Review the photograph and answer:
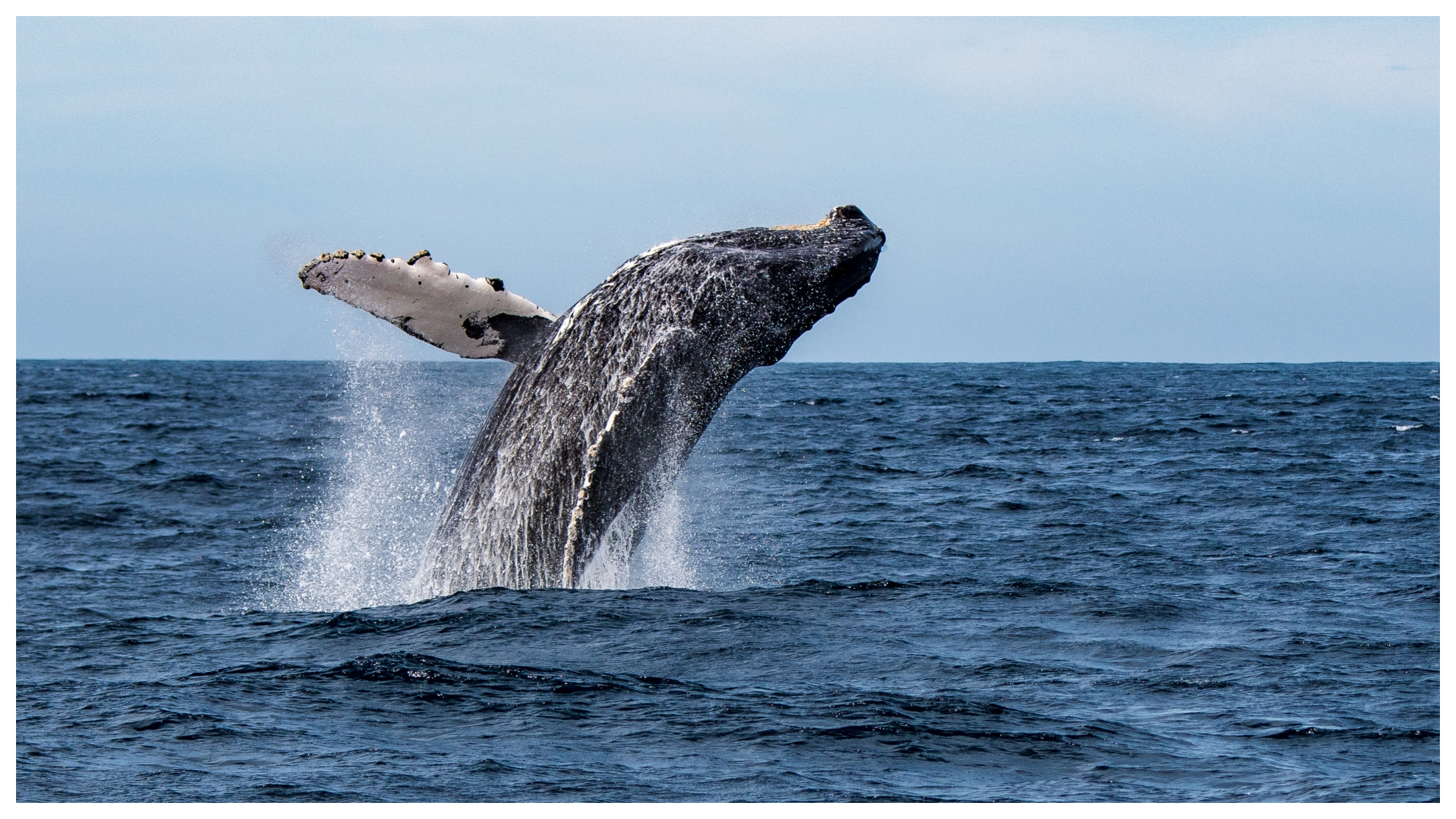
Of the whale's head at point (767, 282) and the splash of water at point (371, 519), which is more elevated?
the whale's head at point (767, 282)

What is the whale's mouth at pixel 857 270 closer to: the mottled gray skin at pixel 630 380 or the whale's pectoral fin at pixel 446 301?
the mottled gray skin at pixel 630 380

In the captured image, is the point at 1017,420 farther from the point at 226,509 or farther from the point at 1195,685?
the point at 1195,685

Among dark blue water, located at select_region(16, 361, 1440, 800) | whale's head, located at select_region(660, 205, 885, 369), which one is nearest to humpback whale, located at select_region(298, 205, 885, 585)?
whale's head, located at select_region(660, 205, 885, 369)

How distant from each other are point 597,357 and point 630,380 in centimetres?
26

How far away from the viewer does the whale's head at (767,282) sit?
871 centimetres

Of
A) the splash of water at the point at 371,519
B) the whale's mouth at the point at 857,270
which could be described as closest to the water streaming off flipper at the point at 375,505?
the splash of water at the point at 371,519

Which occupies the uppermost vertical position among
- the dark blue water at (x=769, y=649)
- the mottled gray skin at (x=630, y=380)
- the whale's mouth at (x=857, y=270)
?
the whale's mouth at (x=857, y=270)

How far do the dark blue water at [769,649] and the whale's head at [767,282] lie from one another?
1878 millimetres

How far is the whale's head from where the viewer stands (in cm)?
871

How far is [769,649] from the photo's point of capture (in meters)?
9.22

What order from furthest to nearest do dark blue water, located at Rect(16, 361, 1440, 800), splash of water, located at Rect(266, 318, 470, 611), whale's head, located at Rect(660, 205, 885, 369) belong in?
splash of water, located at Rect(266, 318, 470, 611) < whale's head, located at Rect(660, 205, 885, 369) < dark blue water, located at Rect(16, 361, 1440, 800)

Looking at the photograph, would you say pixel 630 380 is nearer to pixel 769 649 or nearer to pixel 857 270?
pixel 857 270

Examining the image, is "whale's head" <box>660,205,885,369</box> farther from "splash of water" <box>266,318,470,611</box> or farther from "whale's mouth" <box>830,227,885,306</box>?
"splash of water" <box>266,318,470,611</box>

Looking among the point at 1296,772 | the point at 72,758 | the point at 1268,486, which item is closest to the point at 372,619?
the point at 72,758
